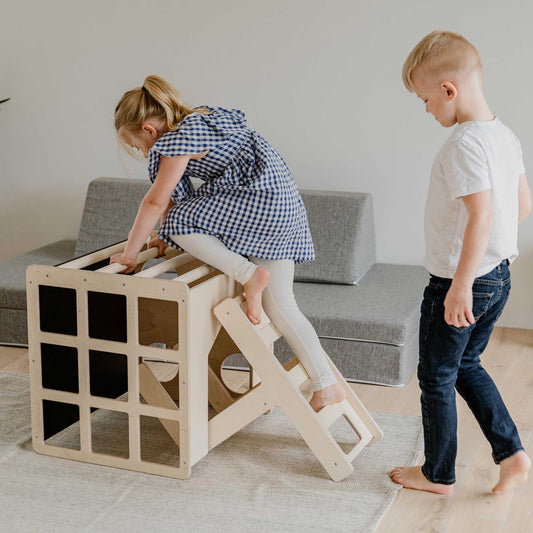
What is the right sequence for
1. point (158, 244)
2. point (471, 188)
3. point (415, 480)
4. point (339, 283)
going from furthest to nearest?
point (339, 283)
point (158, 244)
point (415, 480)
point (471, 188)

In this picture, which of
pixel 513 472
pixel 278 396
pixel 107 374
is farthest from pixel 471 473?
pixel 107 374

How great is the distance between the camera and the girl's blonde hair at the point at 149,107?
2109mm

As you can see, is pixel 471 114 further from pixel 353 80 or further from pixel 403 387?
pixel 353 80

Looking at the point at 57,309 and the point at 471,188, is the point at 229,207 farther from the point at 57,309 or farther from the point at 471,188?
the point at 471,188

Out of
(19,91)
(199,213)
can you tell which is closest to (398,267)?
(199,213)

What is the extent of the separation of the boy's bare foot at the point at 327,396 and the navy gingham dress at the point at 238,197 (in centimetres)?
37

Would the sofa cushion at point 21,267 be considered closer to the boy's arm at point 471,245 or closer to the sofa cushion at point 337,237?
the sofa cushion at point 337,237

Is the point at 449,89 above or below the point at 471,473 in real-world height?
above

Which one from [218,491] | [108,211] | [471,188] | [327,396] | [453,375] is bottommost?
[218,491]

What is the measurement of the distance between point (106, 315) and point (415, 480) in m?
0.89

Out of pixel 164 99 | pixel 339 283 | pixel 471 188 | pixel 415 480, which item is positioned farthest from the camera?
pixel 339 283

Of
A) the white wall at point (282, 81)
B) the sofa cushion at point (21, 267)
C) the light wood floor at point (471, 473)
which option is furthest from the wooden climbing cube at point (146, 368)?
the white wall at point (282, 81)

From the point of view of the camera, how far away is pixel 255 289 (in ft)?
6.82

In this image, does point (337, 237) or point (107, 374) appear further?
point (337, 237)
